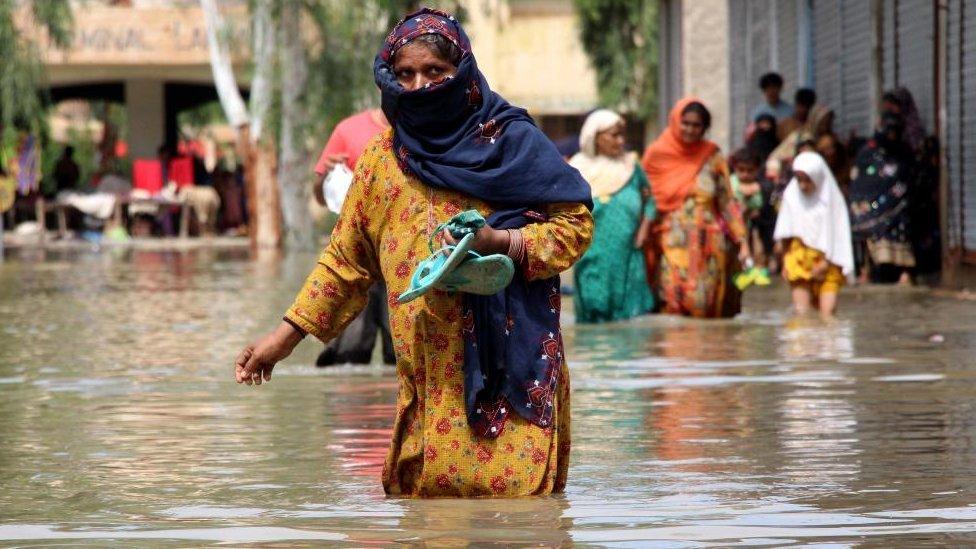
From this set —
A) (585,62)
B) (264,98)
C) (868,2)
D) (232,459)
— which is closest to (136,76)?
(264,98)

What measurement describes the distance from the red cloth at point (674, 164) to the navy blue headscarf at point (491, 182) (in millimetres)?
8739

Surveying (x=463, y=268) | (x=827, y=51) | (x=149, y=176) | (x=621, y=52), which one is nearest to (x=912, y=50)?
(x=827, y=51)

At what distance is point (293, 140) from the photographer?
96.8ft

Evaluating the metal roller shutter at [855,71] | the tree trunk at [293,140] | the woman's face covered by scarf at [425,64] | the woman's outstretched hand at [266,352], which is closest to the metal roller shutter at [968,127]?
the metal roller shutter at [855,71]

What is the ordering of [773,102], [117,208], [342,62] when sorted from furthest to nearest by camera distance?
[117,208], [342,62], [773,102]

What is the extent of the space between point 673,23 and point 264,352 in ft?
87.6

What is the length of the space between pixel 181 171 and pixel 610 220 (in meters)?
21.8

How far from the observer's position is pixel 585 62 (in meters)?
43.8

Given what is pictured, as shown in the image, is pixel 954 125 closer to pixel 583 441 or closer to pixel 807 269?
pixel 807 269

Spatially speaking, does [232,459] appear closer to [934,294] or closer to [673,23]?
[934,294]

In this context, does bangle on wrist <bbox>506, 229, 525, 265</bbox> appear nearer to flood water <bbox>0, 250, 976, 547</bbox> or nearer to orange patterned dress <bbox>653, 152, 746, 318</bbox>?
flood water <bbox>0, 250, 976, 547</bbox>

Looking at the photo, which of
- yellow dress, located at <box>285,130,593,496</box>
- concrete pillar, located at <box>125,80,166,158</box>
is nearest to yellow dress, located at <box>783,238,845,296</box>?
yellow dress, located at <box>285,130,593,496</box>

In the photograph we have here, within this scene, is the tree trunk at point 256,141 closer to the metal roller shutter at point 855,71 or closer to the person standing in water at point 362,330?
the metal roller shutter at point 855,71

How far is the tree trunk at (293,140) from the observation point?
29.0m
